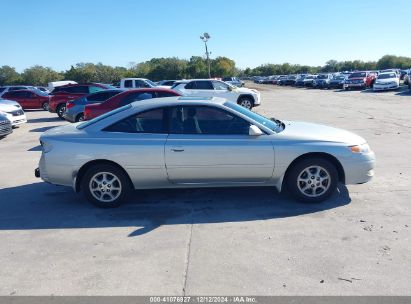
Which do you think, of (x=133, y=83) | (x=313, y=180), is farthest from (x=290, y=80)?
(x=313, y=180)

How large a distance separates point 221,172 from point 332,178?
1543 mm

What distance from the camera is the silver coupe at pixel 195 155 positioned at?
198 inches

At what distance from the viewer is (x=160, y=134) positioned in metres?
5.15

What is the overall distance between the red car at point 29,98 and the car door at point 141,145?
20559mm

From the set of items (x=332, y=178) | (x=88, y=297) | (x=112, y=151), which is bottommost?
(x=88, y=297)

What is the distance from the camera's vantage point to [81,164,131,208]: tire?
17.0 ft

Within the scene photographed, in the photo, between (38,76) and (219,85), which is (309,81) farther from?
(38,76)

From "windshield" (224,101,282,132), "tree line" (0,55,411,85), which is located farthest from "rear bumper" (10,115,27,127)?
"tree line" (0,55,411,85)

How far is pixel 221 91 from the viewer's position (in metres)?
18.3

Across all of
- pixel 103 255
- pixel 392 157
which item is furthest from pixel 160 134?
pixel 392 157

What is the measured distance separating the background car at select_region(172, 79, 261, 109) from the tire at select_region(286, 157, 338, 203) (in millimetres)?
13123

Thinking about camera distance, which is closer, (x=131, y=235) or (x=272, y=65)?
(x=131, y=235)

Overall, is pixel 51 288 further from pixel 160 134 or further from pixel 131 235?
pixel 160 134

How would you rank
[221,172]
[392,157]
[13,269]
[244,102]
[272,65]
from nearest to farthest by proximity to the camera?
[13,269] → [221,172] → [392,157] → [244,102] → [272,65]
